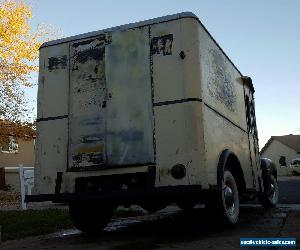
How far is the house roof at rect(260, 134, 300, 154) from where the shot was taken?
66.5m

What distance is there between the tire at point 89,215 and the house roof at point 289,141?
62.5 meters

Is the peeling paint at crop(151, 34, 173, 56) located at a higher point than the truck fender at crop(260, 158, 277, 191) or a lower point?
higher

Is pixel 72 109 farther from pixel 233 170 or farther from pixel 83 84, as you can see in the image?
pixel 233 170

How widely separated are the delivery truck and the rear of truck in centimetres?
1

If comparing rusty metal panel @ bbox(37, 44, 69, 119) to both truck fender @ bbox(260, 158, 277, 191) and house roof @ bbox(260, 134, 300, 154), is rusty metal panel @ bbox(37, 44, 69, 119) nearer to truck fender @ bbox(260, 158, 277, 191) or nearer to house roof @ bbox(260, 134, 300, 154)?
truck fender @ bbox(260, 158, 277, 191)

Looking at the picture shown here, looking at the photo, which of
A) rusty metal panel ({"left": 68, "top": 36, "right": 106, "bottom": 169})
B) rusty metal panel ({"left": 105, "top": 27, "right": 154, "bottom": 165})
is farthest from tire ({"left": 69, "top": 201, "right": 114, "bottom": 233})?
rusty metal panel ({"left": 105, "top": 27, "right": 154, "bottom": 165})

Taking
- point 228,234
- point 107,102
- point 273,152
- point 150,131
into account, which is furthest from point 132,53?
point 273,152

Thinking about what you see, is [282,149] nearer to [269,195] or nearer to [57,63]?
[269,195]

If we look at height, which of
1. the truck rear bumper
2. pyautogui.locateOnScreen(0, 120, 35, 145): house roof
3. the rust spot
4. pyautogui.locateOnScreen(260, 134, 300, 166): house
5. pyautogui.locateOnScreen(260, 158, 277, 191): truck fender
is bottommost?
the truck rear bumper

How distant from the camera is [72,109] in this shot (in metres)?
6.54

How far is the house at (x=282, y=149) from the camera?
216 ft

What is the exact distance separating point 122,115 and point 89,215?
2.28m

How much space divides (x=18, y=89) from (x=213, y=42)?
1674 cm

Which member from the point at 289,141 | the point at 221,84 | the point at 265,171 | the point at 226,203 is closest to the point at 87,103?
the point at 221,84
